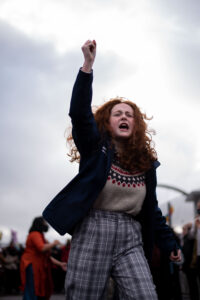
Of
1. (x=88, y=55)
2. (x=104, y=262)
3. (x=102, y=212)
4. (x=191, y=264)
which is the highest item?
(x=88, y=55)

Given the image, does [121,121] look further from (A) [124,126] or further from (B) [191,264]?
(B) [191,264]

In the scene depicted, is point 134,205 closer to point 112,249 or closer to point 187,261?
point 112,249

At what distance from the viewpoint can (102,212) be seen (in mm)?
2828

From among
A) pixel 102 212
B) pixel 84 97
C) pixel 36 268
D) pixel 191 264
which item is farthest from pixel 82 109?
pixel 191 264

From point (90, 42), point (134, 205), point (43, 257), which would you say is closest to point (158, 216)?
point (134, 205)

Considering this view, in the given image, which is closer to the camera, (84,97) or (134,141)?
(84,97)

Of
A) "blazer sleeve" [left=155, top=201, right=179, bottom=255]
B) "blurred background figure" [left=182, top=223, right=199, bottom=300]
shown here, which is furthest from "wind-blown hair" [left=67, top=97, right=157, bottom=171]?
"blurred background figure" [left=182, top=223, right=199, bottom=300]

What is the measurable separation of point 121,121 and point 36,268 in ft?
12.4

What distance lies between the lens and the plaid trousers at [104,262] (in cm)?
268

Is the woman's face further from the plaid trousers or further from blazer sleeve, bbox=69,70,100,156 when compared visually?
the plaid trousers

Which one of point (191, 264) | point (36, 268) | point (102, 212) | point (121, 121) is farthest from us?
point (191, 264)

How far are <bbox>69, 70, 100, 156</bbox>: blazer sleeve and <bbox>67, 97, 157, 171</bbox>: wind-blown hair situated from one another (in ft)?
0.92

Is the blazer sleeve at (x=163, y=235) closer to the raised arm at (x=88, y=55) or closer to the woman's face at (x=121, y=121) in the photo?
the woman's face at (x=121, y=121)

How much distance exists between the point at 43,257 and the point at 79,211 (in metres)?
3.98
